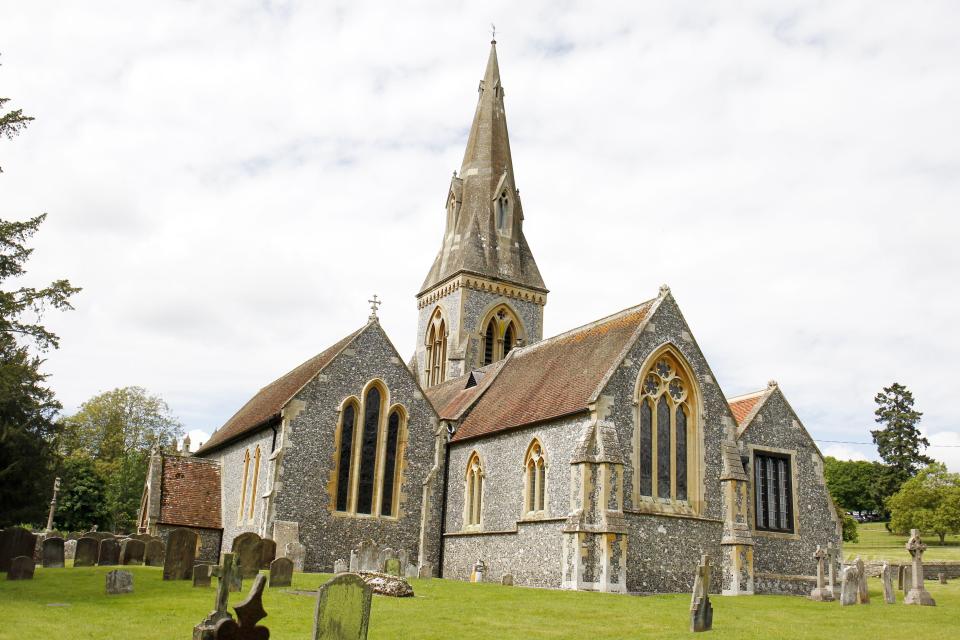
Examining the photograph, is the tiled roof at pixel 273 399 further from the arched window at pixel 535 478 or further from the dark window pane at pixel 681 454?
the dark window pane at pixel 681 454

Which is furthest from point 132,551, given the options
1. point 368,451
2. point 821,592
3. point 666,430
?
point 821,592

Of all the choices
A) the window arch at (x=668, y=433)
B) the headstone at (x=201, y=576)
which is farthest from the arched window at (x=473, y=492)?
the headstone at (x=201, y=576)

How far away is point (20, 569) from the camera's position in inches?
778

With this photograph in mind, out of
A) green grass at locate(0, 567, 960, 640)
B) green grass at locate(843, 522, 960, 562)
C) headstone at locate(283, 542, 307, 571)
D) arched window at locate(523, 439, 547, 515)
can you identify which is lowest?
green grass at locate(0, 567, 960, 640)

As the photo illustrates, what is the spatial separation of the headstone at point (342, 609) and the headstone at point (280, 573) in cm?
889

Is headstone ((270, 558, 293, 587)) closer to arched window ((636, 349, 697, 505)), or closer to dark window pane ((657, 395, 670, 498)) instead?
arched window ((636, 349, 697, 505))

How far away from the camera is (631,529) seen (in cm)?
2216

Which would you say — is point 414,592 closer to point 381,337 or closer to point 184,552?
point 184,552

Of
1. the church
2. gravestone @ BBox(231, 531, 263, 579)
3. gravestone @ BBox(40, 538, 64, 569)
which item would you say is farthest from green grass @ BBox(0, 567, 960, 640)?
gravestone @ BBox(40, 538, 64, 569)

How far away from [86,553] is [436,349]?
23.4 meters

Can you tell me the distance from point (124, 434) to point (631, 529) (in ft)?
163

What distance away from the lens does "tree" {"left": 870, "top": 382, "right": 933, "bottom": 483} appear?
251ft

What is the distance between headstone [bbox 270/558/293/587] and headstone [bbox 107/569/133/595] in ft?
9.14

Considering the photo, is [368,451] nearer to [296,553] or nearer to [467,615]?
[296,553]
